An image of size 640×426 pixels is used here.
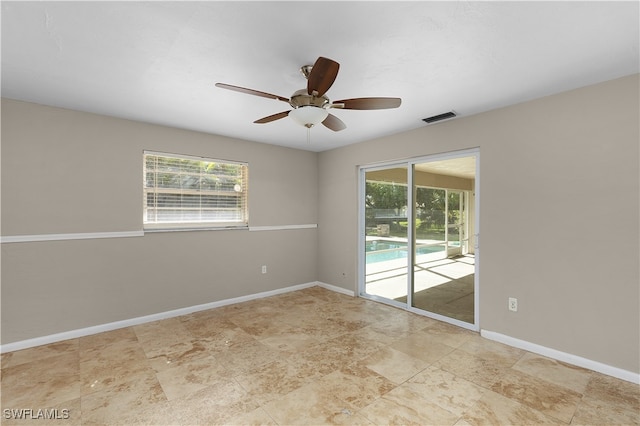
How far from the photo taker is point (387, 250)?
14.5 ft

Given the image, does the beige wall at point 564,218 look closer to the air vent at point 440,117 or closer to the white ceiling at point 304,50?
the air vent at point 440,117

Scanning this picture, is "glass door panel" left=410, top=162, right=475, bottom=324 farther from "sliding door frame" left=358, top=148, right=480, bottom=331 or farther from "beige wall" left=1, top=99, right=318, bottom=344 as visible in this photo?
"beige wall" left=1, top=99, right=318, bottom=344

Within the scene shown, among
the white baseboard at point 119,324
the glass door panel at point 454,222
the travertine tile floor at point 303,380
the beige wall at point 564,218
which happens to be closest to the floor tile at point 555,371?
the travertine tile floor at point 303,380

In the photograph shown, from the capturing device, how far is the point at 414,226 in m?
4.00

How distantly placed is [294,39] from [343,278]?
3757mm

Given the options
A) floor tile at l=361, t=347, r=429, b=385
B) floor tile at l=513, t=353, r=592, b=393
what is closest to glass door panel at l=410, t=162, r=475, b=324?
floor tile at l=513, t=353, r=592, b=393

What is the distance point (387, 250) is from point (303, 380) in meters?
2.51

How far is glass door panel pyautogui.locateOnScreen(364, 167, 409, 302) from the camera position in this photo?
13.6 feet

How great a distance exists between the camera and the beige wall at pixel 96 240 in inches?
112

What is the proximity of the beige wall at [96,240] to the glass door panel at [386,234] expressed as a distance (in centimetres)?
177

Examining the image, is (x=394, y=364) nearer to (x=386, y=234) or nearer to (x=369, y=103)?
(x=386, y=234)

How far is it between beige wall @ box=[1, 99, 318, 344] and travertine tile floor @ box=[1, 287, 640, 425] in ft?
1.24

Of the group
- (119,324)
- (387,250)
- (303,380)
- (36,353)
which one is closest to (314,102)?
(303,380)

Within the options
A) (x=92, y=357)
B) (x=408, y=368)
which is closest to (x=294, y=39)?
(x=408, y=368)
